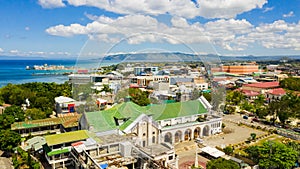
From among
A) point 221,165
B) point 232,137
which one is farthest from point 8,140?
point 232,137

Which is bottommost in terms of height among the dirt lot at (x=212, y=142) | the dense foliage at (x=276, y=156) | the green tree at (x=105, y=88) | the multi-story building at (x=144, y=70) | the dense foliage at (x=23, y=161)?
the dirt lot at (x=212, y=142)

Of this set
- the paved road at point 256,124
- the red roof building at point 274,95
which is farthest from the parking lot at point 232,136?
the red roof building at point 274,95

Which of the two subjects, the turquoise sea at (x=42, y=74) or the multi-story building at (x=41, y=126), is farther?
the multi-story building at (x=41, y=126)

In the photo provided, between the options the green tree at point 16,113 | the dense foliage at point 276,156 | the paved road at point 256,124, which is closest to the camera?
the dense foliage at point 276,156

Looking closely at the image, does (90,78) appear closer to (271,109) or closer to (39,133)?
(39,133)

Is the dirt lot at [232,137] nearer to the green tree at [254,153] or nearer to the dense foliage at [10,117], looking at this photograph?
the green tree at [254,153]

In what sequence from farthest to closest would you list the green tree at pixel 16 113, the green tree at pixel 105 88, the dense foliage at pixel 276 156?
the green tree at pixel 16 113 < the dense foliage at pixel 276 156 < the green tree at pixel 105 88

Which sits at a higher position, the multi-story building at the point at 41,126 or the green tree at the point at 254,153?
the multi-story building at the point at 41,126

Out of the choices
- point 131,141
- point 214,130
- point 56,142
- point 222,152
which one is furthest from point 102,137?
point 214,130

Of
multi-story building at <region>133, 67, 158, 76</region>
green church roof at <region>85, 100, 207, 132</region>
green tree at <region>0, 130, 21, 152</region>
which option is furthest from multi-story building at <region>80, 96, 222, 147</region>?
green tree at <region>0, 130, 21, 152</region>
